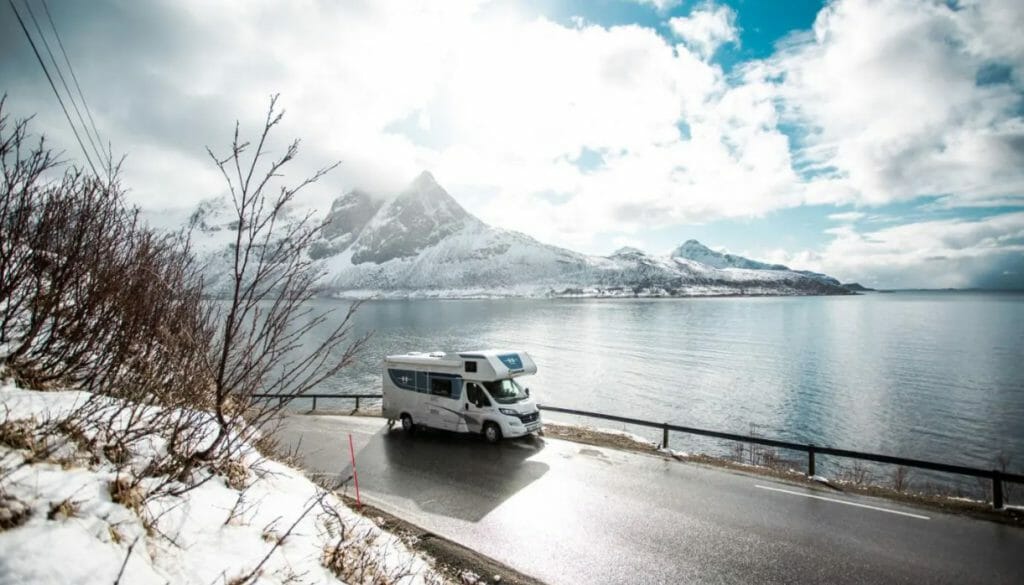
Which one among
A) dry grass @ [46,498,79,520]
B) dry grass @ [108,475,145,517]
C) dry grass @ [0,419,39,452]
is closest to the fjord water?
dry grass @ [108,475,145,517]

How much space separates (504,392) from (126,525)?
43.6 feet

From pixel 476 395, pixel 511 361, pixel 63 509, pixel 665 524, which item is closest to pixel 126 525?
pixel 63 509

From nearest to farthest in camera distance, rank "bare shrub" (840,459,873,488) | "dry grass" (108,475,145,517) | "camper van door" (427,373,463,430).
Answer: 1. "dry grass" (108,475,145,517)
2. "camper van door" (427,373,463,430)
3. "bare shrub" (840,459,873,488)

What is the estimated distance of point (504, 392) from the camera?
16.1 metres

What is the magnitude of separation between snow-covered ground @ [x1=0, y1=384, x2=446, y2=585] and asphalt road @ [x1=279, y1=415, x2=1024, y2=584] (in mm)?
4594

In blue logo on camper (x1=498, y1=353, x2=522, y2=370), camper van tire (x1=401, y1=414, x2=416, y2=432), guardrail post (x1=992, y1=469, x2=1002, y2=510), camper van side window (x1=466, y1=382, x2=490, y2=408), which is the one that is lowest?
camper van tire (x1=401, y1=414, x2=416, y2=432)

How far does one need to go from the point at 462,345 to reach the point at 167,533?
59064 mm

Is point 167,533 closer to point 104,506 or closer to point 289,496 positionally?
point 104,506

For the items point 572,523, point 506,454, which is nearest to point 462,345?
point 506,454

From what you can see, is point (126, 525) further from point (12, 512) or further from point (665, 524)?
point (665, 524)

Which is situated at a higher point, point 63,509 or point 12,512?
point 12,512

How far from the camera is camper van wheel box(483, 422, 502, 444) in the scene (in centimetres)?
1549

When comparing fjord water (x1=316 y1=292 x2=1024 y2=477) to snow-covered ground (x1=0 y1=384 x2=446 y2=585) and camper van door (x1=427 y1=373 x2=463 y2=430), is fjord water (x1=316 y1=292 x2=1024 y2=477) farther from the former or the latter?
snow-covered ground (x1=0 y1=384 x2=446 y2=585)

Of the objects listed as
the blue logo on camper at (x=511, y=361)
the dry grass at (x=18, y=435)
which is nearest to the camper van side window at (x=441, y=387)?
the blue logo on camper at (x=511, y=361)
